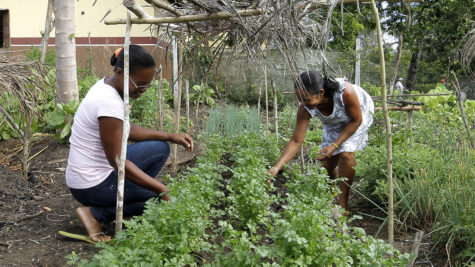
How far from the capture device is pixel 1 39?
47.0 ft

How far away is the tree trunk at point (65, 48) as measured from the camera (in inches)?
220

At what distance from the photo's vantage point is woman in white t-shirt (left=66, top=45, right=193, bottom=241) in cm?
288

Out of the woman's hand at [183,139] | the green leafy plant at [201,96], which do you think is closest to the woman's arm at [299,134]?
the woman's hand at [183,139]

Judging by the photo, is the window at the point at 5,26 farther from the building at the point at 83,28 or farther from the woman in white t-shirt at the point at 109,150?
the woman in white t-shirt at the point at 109,150

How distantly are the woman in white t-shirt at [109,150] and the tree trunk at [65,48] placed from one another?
2508mm

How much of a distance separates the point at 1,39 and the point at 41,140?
10.0 metres

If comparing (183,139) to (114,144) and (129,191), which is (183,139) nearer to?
(129,191)

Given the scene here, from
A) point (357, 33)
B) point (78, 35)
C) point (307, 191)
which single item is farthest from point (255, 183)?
point (78, 35)

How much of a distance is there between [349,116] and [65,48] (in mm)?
3493

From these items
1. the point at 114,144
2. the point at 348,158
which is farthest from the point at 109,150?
the point at 348,158

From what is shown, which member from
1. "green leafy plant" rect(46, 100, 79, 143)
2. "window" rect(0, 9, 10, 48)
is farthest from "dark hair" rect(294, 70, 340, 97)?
"window" rect(0, 9, 10, 48)

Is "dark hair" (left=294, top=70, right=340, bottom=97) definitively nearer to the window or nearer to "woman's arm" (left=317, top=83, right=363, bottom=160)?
"woman's arm" (left=317, top=83, right=363, bottom=160)

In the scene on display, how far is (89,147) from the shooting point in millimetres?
3113

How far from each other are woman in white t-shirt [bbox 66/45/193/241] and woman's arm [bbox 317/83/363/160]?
128cm
